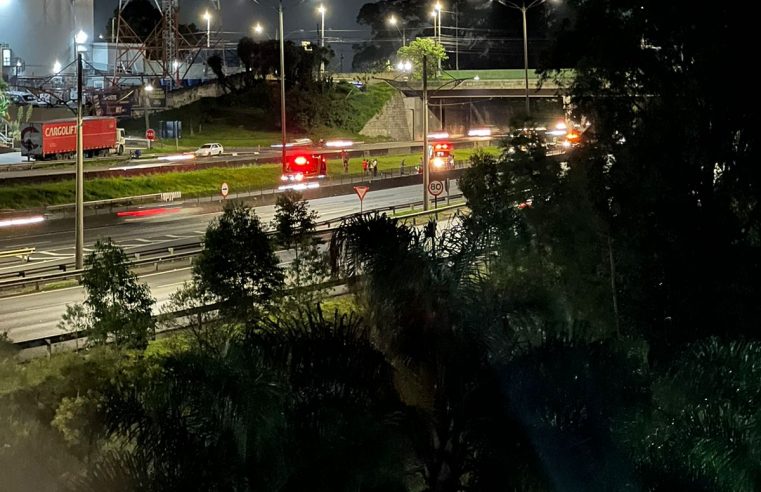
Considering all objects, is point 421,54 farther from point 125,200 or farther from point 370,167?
point 125,200

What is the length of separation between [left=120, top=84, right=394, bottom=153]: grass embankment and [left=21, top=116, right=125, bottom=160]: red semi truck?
37.6 ft

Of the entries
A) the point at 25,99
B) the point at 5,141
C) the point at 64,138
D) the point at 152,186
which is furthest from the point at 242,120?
the point at 152,186

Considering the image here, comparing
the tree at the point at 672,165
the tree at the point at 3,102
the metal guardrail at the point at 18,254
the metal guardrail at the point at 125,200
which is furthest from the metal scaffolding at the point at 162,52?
the tree at the point at 672,165

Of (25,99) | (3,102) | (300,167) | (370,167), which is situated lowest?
(300,167)

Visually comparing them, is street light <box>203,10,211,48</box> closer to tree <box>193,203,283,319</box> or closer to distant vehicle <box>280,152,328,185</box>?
distant vehicle <box>280,152,328,185</box>

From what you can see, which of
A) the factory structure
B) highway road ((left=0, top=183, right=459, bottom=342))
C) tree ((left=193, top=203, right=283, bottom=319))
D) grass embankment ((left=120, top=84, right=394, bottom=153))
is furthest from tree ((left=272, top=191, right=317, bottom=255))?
the factory structure

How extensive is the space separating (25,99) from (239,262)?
77.9 metres

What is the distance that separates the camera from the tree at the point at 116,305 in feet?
46.3

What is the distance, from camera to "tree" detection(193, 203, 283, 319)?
1438cm

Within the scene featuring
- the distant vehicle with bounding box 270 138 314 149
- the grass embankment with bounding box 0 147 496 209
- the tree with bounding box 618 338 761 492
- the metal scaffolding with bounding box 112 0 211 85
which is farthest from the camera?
the metal scaffolding with bounding box 112 0 211 85

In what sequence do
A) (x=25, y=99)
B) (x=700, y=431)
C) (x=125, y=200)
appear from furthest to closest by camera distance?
(x=25, y=99)
(x=125, y=200)
(x=700, y=431)

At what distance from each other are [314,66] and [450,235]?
78.7 meters

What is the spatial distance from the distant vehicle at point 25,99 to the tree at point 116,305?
7235 cm

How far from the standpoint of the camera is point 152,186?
163ft
